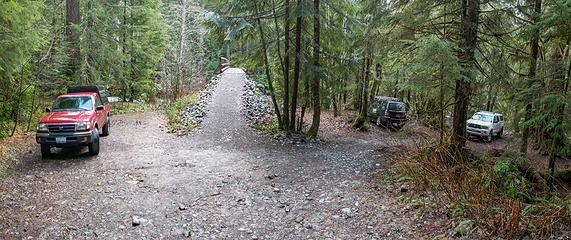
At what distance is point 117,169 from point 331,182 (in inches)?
220

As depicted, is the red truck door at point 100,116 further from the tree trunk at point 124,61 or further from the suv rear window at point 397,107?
the suv rear window at point 397,107

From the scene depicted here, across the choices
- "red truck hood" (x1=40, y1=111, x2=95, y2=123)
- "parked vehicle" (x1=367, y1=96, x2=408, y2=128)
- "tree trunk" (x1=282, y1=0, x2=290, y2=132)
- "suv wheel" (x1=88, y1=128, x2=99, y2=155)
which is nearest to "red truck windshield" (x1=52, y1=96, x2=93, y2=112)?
"red truck hood" (x1=40, y1=111, x2=95, y2=123)

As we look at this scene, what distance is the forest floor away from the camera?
4945 mm

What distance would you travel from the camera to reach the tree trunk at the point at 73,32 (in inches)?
667

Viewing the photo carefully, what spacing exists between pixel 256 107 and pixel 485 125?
13406mm

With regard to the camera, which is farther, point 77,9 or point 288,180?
point 77,9

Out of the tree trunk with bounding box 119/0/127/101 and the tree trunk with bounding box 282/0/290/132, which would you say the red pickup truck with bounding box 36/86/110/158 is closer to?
the tree trunk with bounding box 282/0/290/132

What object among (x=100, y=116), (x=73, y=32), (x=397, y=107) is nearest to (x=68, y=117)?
(x=100, y=116)

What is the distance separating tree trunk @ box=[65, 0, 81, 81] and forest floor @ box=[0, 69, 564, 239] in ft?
30.4

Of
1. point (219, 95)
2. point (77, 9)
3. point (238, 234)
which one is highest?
point (77, 9)

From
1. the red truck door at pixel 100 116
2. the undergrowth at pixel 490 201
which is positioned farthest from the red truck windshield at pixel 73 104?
the undergrowth at pixel 490 201

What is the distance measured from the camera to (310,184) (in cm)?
725

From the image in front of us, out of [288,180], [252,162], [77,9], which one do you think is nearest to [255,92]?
[77,9]

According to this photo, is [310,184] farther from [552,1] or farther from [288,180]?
[552,1]
